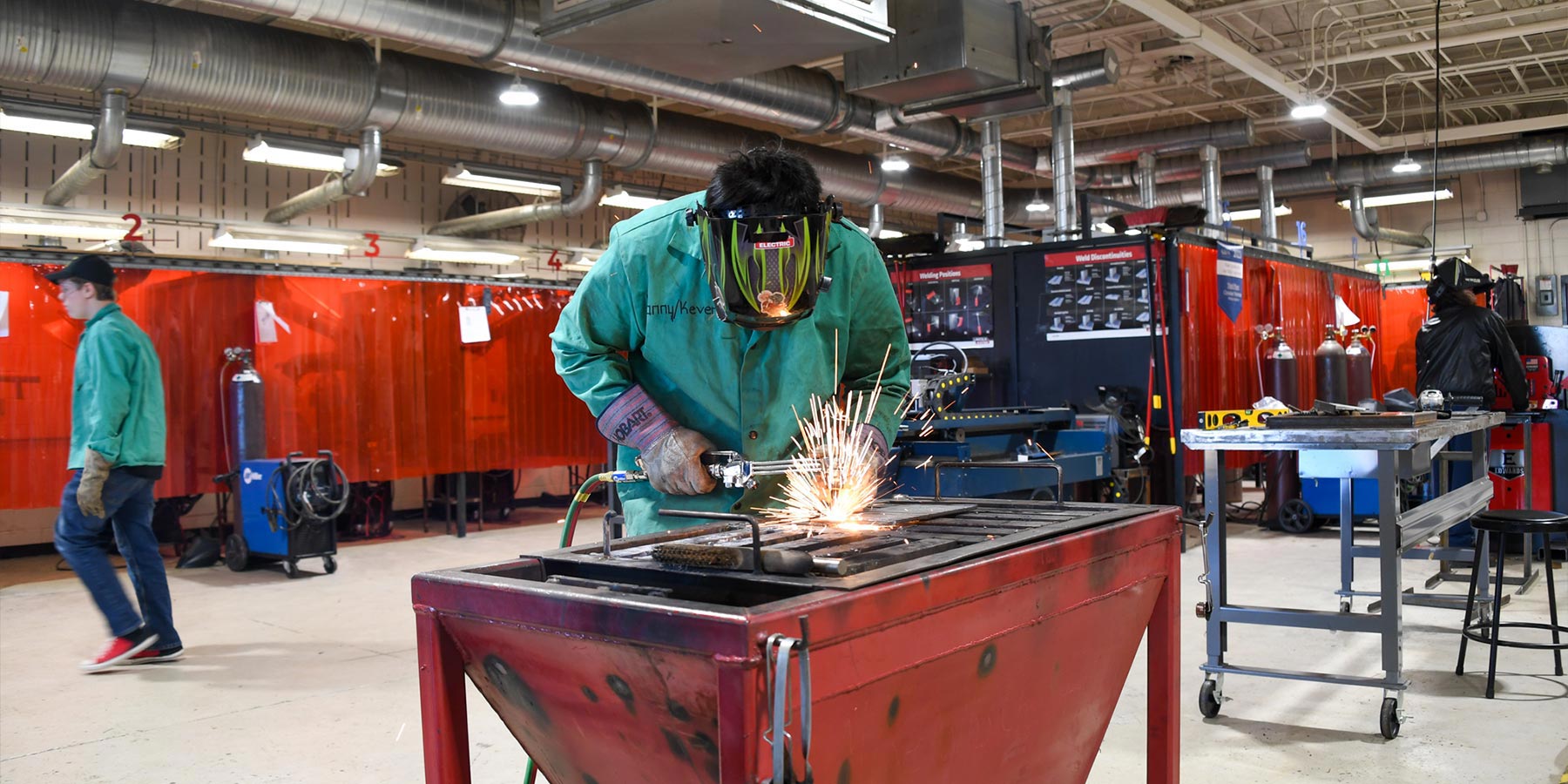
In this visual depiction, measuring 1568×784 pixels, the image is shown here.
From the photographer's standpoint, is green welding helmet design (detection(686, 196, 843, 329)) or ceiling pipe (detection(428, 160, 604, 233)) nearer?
green welding helmet design (detection(686, 196, 843, 329))

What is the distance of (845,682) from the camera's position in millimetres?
1513

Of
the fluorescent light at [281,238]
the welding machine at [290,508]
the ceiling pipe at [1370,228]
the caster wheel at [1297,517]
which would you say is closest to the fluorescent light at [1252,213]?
the ceiling pipe at [1370,228]

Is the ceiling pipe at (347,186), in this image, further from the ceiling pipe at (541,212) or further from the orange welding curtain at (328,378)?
the ceiling pipe at (541,212)

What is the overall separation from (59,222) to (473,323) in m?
2.96

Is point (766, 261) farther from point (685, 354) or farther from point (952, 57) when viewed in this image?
point (952, 57)

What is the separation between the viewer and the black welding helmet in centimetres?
705

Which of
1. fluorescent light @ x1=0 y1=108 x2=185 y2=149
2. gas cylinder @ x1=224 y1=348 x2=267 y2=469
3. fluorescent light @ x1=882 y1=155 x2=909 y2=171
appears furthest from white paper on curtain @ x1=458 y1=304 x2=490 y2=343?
fluorescent light @ x1=882 y1=155 x2=909 y2=171

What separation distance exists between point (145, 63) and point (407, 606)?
342 cm

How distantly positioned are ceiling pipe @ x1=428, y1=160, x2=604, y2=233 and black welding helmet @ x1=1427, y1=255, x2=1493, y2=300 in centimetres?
624

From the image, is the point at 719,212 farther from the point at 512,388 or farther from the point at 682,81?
the point at 512,388

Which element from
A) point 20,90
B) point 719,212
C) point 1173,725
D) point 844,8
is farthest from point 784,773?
point 20,90

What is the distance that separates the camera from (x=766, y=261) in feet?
7.06

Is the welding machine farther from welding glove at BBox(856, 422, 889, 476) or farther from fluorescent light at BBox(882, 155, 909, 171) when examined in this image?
fluorescent light at BBox(882, 155, 909, 171)

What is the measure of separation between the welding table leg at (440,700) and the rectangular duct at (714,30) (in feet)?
9.37
